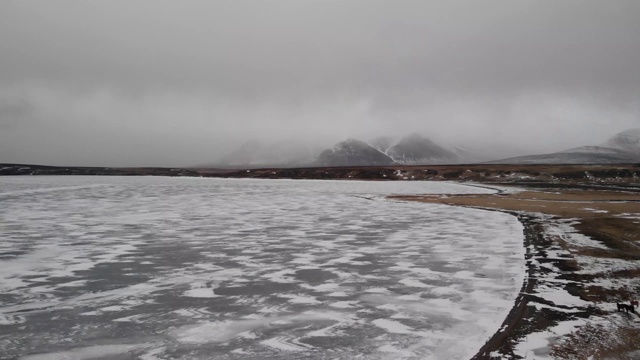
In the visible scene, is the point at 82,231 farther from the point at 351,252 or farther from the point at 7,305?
the point at 351,252

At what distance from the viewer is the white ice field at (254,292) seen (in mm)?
6031

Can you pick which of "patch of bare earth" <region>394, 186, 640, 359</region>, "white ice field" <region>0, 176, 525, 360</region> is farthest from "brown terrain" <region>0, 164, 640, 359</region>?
"white ice field" <region>0, 176, 525, 360</region>

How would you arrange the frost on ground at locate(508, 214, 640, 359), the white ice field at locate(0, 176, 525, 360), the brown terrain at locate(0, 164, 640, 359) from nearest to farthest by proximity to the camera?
the frost on ground at locate(508, 214, 640, 359) → the brown terrain at locate(0, 164, 640, 359) → the white ice field at locate(0, 176, 525, 360)

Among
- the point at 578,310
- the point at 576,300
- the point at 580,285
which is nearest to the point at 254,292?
the point at 578,310

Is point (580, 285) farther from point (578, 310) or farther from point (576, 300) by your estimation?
point (578, 310)

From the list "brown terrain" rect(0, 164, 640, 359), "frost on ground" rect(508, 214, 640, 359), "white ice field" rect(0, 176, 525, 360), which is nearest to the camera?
"frost on ground" rect(508, 214, 640, 359)

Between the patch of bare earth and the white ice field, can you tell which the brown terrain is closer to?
the patch of bare earth

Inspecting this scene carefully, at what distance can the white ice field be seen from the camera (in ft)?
19.8

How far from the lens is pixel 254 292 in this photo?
Answer: 8.67m

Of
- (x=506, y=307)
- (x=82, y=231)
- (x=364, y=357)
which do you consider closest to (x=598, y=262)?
(x=506, y=307)

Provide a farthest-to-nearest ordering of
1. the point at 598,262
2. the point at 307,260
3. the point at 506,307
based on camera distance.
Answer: the point at 307,260 < the point at 598,262 < the point at 506,307

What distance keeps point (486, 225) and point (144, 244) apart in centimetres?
1433

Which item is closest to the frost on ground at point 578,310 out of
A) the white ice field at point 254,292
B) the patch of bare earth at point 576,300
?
the patch of bare earth at point 576,300

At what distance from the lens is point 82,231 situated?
17.1m
